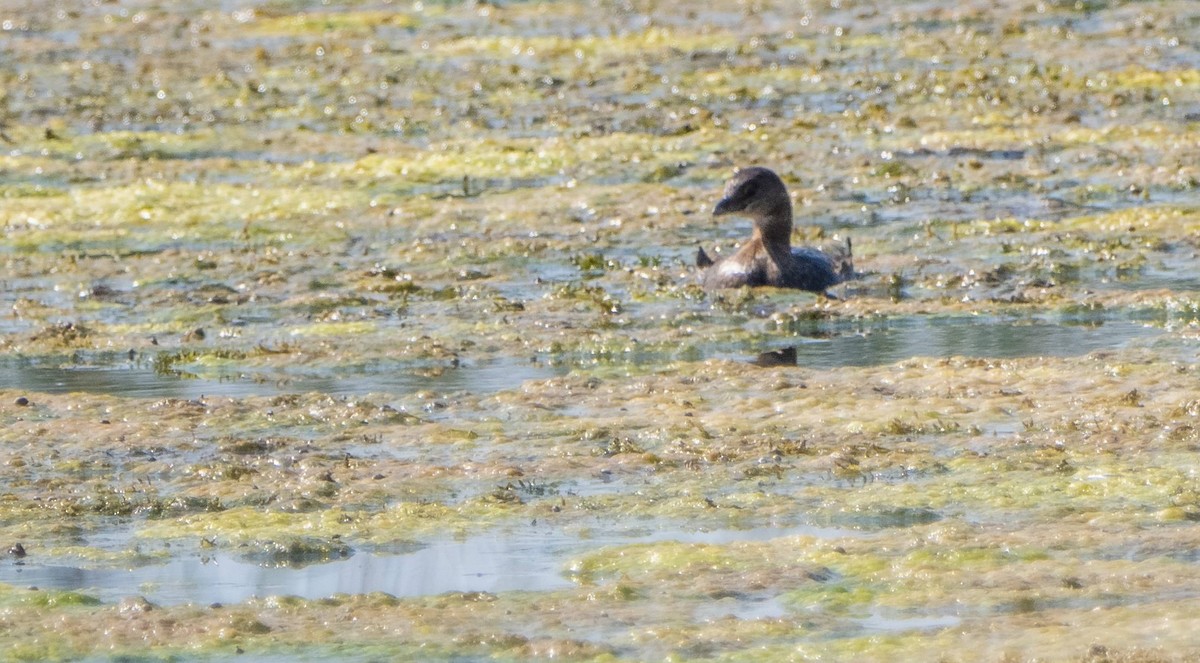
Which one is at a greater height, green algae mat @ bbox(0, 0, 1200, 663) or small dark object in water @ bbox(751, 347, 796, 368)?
green algae mat @ bbox(0, 0, 1200, 663)

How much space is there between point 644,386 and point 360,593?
9.79ft

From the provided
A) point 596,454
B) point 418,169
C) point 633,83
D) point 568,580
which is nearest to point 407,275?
point 418,169

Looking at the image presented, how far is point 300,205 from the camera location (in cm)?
1465

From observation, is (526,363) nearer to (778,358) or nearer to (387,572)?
(778,358)

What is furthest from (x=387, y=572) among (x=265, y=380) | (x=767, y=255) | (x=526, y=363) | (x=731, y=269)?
(x=767, y=255)

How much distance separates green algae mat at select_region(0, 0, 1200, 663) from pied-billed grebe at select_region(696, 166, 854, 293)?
205 millimetres

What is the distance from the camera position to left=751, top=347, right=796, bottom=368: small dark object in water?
974 cm

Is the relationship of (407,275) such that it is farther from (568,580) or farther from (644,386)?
(568,580)

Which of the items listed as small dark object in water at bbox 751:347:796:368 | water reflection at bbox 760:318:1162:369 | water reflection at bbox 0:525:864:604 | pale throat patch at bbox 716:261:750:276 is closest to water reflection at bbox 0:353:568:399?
small dark object in water at bbox 751:347:796:368

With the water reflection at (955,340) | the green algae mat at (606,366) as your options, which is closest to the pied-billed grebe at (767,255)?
the green algae mat at (606,366)

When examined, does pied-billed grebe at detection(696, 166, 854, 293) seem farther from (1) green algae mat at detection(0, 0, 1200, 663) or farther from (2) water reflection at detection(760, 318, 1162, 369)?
(2) water reflection at detection(760, 318, 1162, 369)

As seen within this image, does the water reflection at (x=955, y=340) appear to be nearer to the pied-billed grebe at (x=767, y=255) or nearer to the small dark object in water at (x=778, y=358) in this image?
the small dark object in water at (x=778, y=358)

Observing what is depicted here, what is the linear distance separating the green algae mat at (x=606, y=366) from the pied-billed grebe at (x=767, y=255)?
0.67ft

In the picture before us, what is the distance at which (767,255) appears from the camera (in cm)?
1170
